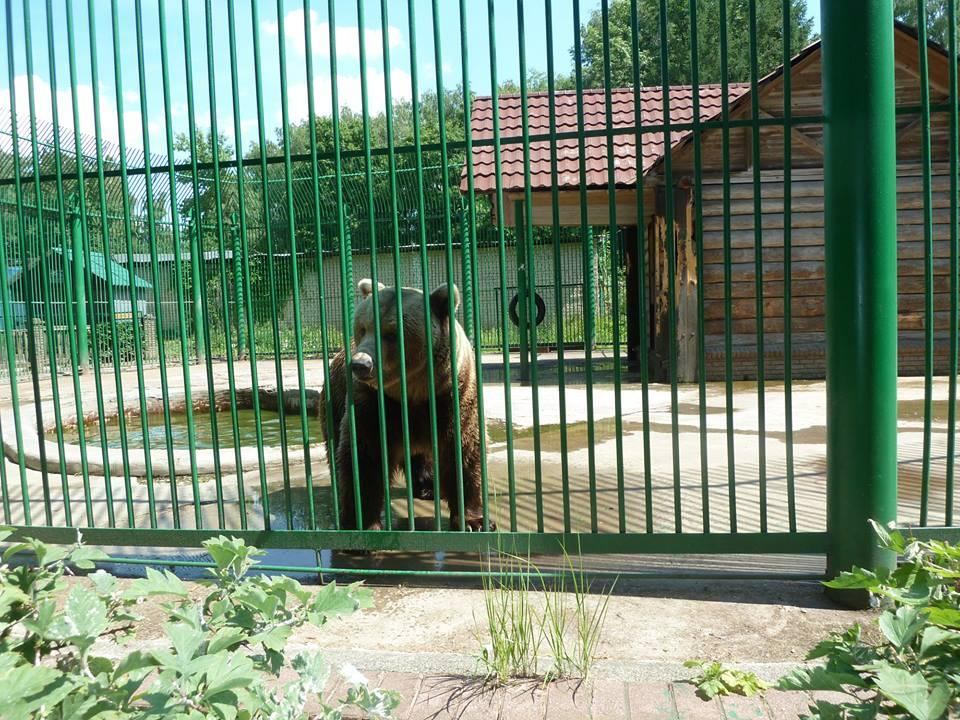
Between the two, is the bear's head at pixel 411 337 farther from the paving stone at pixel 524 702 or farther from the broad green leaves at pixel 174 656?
the broad green leaves at pixel 174 656

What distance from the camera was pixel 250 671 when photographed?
144 cm

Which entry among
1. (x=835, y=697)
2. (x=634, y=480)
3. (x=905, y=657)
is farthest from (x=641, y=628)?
(x=634, y=480)

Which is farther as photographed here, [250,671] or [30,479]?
[30,479]

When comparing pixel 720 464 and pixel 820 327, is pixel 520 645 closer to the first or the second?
pixel 720 464

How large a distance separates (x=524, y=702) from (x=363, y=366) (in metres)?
Result: 1.83

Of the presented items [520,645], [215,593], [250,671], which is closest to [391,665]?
[520,645]

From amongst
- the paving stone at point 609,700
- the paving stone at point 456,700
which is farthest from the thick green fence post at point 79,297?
the paving stone at point 609,700

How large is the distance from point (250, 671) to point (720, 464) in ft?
15.2

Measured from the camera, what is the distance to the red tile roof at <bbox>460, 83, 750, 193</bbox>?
10.1 meters

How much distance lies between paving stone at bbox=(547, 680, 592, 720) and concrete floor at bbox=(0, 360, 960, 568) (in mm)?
947

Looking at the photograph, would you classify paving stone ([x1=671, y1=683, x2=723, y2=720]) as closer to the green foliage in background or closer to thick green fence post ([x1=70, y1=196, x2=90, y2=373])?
the green foliage in background

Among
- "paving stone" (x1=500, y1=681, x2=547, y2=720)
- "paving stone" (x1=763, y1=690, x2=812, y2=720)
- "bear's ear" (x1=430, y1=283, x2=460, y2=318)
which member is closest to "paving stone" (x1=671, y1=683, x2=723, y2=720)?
"paving stone" (x1=763, y1=690, x2=812, y2=720)

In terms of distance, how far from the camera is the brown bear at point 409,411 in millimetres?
4086

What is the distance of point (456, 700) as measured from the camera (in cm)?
229
